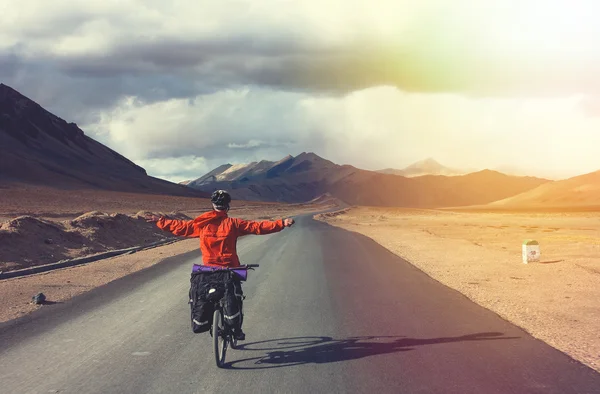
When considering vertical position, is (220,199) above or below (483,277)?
above

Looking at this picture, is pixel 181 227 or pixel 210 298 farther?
pixel 181 227

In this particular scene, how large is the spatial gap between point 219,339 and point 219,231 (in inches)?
52.6

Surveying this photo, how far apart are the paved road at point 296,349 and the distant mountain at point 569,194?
15657 cm

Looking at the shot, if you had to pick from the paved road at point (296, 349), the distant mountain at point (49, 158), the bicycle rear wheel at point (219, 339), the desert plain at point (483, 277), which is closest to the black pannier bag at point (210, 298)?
the bicycle rear wheel at point (219, 339)

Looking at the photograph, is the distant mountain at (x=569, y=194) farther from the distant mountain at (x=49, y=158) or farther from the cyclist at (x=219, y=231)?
the cyclist at (x=219, y=231)

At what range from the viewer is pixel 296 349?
777 centimetres

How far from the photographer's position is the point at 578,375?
6559 mm

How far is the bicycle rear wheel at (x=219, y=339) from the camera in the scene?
6.89 meters

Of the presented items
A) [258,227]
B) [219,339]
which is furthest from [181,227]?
[219,339]

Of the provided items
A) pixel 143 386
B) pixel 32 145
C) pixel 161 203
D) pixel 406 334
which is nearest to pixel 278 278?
pixel 406 334

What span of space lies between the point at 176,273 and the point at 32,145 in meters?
166

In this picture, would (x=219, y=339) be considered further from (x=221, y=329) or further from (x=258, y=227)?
(x=258, y=227)

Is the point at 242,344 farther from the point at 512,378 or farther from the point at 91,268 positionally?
the point at 91,268

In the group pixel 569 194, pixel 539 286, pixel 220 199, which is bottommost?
pixel 539 286
